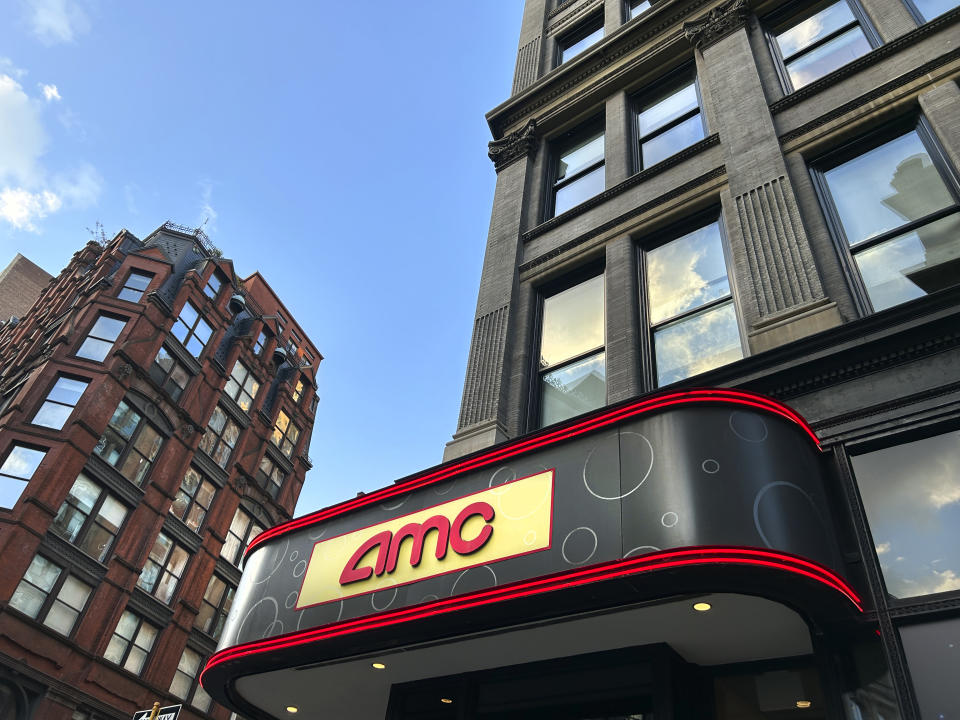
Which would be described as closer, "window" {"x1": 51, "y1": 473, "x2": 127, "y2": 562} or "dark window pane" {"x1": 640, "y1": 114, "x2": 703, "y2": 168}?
"dark window pane" {"x1": 640, "y1": 114, "x2": 703, "y2": 168}

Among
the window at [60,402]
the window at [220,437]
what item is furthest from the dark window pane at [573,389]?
the window at [220,437]

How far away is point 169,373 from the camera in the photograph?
3434cm

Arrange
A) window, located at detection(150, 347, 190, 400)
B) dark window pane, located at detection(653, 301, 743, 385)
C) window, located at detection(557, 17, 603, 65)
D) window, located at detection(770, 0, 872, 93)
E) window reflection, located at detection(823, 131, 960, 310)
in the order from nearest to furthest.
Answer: window reflection, located at detection(823, 131, 960, 310)
dark window pane, located at detection(653, 301, 743, 385)
window, located at detection(770, 0, 872, 93)
window, located at detection(557, 17, 603, 65)
window, located at detection(150, 347, 190, 400)

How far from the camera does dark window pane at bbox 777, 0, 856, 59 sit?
1200 centimetres

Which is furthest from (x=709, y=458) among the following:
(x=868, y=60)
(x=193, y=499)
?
(x=193, y=499)

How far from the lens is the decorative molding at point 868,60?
9961 mm

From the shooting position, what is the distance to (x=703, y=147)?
11.8 m

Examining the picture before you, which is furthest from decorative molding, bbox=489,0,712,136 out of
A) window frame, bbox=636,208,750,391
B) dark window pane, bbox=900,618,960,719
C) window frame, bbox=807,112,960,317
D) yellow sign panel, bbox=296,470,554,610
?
dark window pane, bbox=900,618,960,719

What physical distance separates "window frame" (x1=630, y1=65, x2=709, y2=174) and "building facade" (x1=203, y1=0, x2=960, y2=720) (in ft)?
0.50

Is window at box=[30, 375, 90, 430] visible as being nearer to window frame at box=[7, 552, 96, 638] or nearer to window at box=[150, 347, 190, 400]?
window at box=[150, 347, 190, 400]

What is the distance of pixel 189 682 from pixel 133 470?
977 centimetres

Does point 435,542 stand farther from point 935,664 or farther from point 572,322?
point 572,322

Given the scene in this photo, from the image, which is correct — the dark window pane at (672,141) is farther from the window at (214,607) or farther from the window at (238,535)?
the window at (238,535)

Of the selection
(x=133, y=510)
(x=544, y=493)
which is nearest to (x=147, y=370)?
(x=133, y=510)
